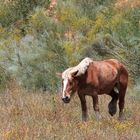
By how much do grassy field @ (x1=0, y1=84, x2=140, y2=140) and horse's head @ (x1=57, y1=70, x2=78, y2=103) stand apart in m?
0.48

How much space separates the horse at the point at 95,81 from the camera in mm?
9359

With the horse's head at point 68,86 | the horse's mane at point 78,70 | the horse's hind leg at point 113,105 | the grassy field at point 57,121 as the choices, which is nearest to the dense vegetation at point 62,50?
the grassy field at point 57,121

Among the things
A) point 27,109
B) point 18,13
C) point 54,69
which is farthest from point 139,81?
point 18,13

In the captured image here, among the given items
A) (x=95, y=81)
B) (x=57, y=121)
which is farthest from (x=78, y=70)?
(x=57, y=121)

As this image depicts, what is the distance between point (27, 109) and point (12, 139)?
3498 millimetres

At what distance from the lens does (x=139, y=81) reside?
15.1 metres

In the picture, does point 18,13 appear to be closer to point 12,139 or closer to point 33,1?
point 33,1

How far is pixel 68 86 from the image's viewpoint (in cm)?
928

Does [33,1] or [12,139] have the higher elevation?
[12,139]

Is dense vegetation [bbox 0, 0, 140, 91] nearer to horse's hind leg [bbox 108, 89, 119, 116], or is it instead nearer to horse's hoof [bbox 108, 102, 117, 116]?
horse's hind leg [bbox 108, 89, 119, 116]

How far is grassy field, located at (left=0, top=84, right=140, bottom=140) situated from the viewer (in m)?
8.01

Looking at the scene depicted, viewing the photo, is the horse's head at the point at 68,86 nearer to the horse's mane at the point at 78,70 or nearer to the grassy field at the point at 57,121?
the horse's mane at the point at 78,70

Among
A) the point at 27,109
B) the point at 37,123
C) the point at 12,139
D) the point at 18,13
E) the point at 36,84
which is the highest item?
the point at 12,139

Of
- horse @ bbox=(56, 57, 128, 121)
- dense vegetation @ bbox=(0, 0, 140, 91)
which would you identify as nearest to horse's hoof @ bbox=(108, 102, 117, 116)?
horse @ bbox=(56, 57, 128, 121)
